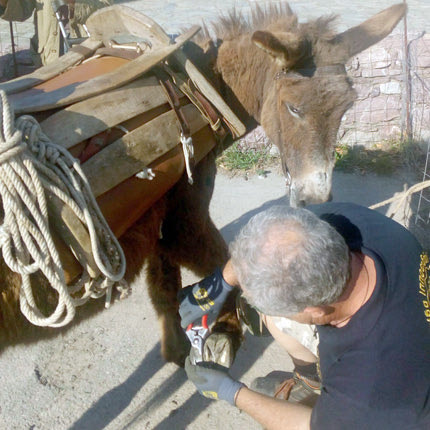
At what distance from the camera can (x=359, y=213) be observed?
6.19 ft

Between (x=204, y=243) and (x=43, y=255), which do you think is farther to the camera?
(x=204, y=243)

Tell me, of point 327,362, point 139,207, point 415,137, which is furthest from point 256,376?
point 415,137

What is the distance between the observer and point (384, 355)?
145cm

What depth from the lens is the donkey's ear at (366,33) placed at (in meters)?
2.36

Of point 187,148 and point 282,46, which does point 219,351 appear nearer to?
point 187,148

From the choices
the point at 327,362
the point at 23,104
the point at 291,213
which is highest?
the point at 23,104

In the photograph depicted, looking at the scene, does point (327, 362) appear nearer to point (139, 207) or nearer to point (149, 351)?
point (139, 207)

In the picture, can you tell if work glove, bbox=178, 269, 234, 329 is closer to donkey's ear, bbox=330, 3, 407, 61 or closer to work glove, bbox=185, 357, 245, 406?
work glove, bbox=185, 357, 245, 406

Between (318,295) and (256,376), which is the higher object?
(318,295)

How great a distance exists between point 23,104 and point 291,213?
1.02 metres

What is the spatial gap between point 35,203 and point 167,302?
1506mm

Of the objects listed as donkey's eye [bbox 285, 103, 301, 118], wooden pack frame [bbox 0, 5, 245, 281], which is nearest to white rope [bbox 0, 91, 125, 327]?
wooden pack frame [bbox 0, 5, 245, 281]

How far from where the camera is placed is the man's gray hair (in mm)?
1383

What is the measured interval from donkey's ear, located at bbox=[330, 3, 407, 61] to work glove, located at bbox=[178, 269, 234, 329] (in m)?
1.32
